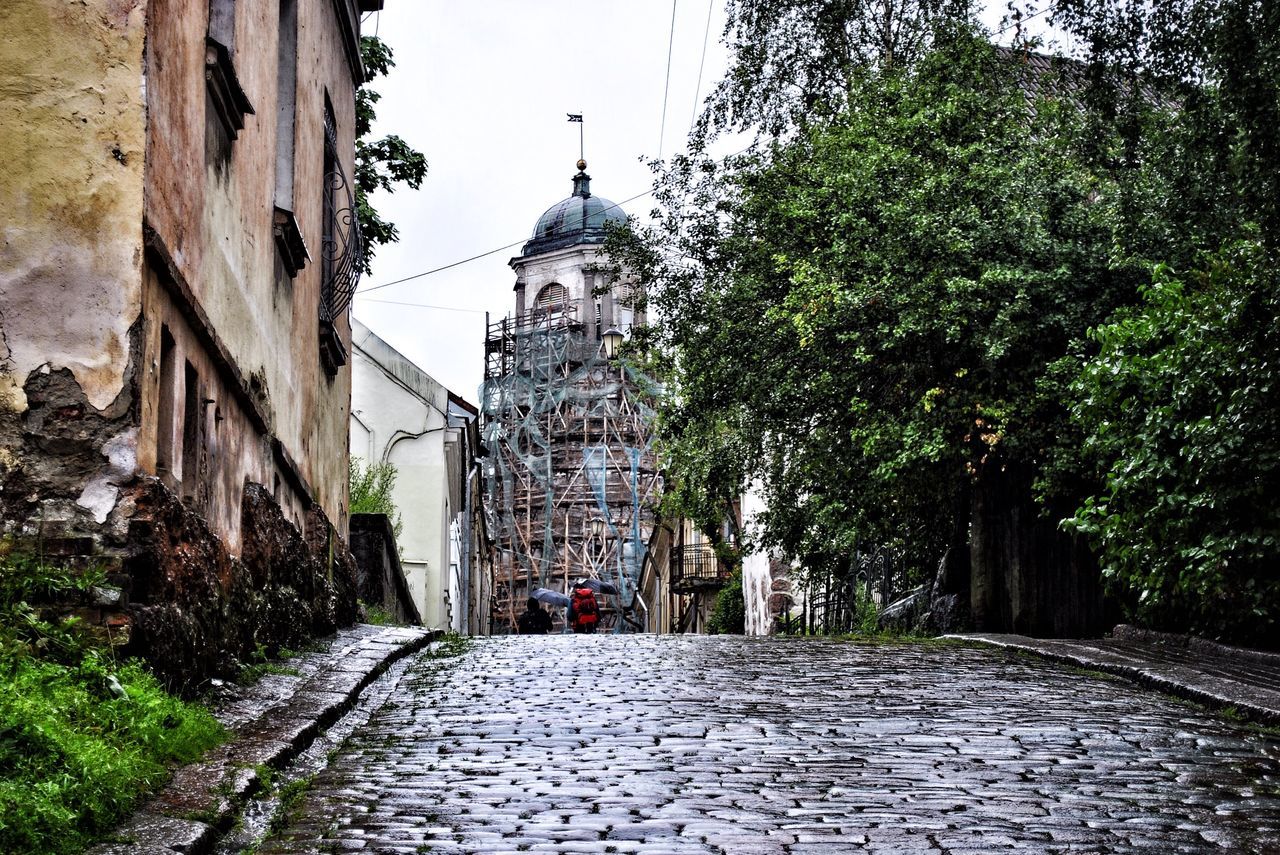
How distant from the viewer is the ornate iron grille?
1524 centimetres

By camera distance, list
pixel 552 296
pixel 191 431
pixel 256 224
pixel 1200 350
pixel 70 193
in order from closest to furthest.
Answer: pixel 70 193 → pixel 191 431 → pixel 256 224 → pixel 1200 350 → pixel 552 296

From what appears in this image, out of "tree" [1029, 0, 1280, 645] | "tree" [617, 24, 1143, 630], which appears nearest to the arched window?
"tree" [617, 24, 1143, 630]

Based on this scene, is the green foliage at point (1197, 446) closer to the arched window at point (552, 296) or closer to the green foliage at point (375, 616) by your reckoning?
the green foliage at point (375, 616)

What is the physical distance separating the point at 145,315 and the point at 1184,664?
24.6 ft

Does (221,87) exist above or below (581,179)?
below

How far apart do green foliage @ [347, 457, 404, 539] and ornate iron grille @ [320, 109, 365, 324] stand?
21.0ft

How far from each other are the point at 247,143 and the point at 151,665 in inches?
180

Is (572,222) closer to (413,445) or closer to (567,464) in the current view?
(567,464)

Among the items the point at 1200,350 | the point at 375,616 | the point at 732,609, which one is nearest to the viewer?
the point at 1200,350

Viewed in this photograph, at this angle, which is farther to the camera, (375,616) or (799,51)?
(799,51)

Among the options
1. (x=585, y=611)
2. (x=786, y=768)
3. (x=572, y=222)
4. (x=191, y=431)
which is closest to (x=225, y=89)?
Result: (x=191, y=431)

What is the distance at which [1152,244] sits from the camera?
51.0 feet

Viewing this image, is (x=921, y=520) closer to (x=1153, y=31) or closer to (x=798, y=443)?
(x=798, y=443)

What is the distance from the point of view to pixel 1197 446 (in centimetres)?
1084
